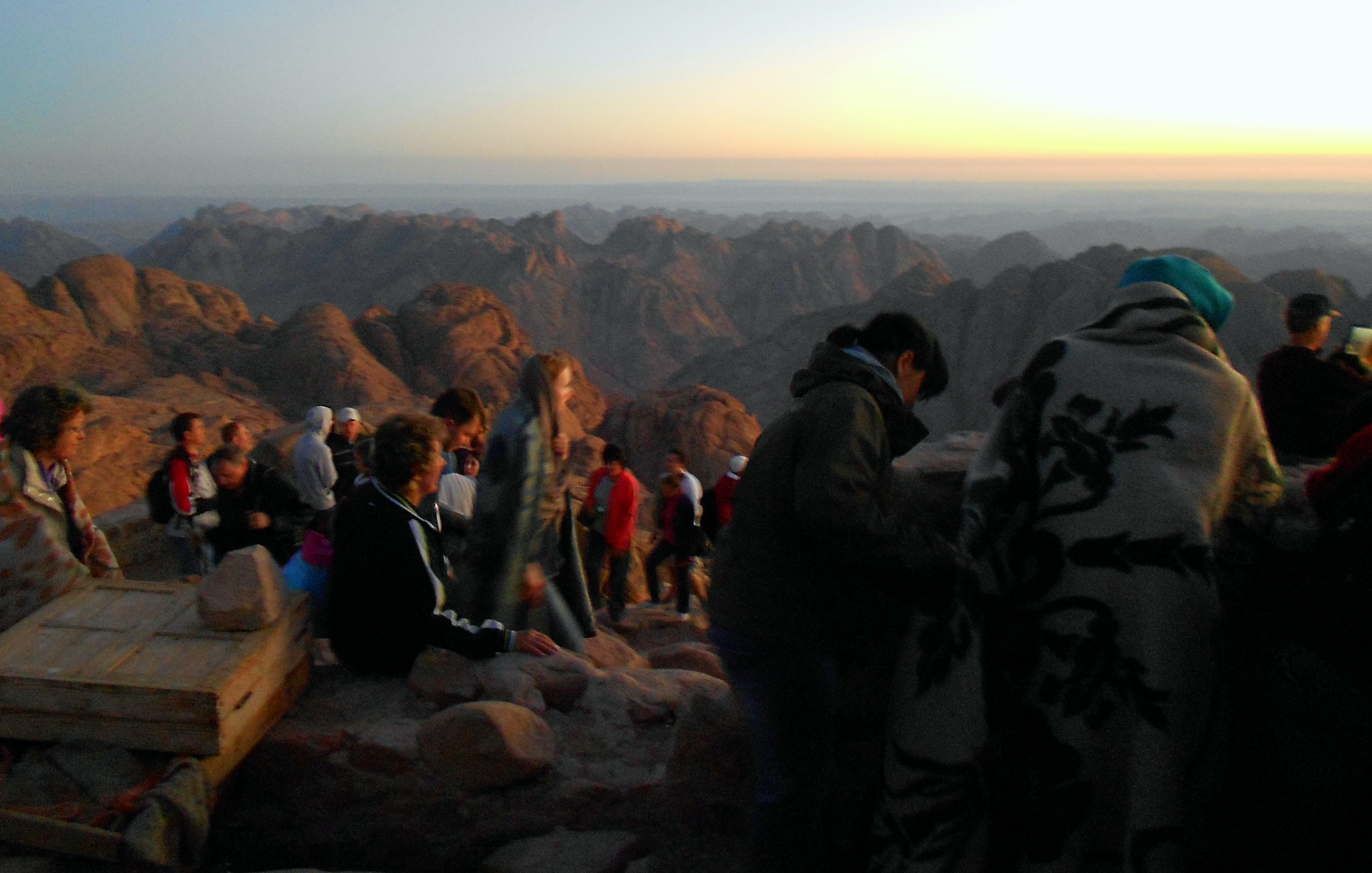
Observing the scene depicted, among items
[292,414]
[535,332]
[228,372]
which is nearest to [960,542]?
[292,414]

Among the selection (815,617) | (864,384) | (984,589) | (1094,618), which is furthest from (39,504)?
(1094,618)

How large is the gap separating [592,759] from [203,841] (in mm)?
1095

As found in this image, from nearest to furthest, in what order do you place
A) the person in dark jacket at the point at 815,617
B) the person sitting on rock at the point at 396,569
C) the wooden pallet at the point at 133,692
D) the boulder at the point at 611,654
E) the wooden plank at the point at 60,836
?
the person in dark jacket at the point at 815,617 → the wooden plank at the point at 60,836 → the wooden pallet at the point at 133,692 → the person sitting on rock at the point at 396,569 → the boulder at the point at 611,654

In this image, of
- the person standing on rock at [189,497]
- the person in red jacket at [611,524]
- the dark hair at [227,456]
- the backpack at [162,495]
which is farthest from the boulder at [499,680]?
the person in red jacket at [611,524]

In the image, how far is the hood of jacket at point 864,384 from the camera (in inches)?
74.2

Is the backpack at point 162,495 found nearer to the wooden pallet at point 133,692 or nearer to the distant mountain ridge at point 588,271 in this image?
the wooden pallet at point 133,692

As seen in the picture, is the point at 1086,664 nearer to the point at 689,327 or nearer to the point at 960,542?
the point at 960,542

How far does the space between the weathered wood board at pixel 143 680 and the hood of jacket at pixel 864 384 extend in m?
1.82

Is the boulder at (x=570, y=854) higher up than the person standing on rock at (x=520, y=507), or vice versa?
the person standing on rock at (x=520, y=507)

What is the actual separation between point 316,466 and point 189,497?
70 cm

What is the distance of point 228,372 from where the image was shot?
2438 centimetres

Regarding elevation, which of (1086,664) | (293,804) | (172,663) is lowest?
(293,804)

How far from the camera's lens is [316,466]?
516 centimetres

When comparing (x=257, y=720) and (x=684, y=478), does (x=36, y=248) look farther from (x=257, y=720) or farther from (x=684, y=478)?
(x=257, y=720)
